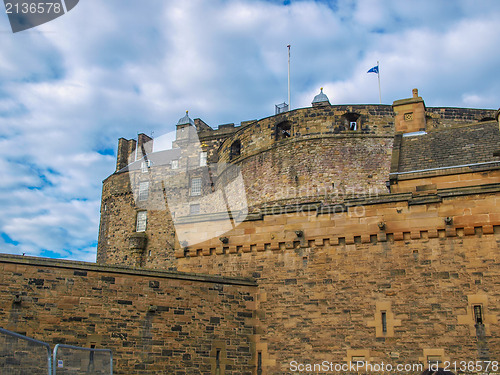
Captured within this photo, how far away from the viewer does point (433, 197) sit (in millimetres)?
13789

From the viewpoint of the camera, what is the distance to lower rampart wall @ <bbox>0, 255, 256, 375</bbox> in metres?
12.0

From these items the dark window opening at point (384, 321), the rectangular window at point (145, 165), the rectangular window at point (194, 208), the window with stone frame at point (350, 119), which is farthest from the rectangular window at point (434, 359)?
the rectangular window at point (145, 165)

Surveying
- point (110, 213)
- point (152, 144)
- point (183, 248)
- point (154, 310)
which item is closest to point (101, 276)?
point (154, 310)

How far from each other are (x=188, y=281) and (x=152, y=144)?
29552mm

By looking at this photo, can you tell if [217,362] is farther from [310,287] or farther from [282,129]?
[282,129]

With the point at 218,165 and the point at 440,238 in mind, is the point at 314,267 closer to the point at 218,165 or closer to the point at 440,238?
the point at 440,238

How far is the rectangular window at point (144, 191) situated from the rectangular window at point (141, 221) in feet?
3.07

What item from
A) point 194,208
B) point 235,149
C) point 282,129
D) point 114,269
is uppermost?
point 282,129

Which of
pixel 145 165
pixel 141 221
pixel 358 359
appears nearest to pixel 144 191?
pixel 141 221

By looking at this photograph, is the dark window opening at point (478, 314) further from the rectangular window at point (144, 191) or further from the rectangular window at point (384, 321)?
the rectangular window at point (144, 191)

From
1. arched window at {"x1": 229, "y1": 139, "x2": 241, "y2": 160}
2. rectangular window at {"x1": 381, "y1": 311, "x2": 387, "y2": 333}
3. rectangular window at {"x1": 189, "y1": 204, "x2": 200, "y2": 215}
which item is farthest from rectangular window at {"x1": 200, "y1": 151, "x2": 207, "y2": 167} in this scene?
rectangular window at {"x1": 381, "y1": 311, "x2": 387, "y2": 333}

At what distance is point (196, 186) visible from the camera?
111ft

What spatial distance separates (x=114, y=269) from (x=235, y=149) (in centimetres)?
1709

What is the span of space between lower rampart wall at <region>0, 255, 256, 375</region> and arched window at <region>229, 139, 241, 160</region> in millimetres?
14912
